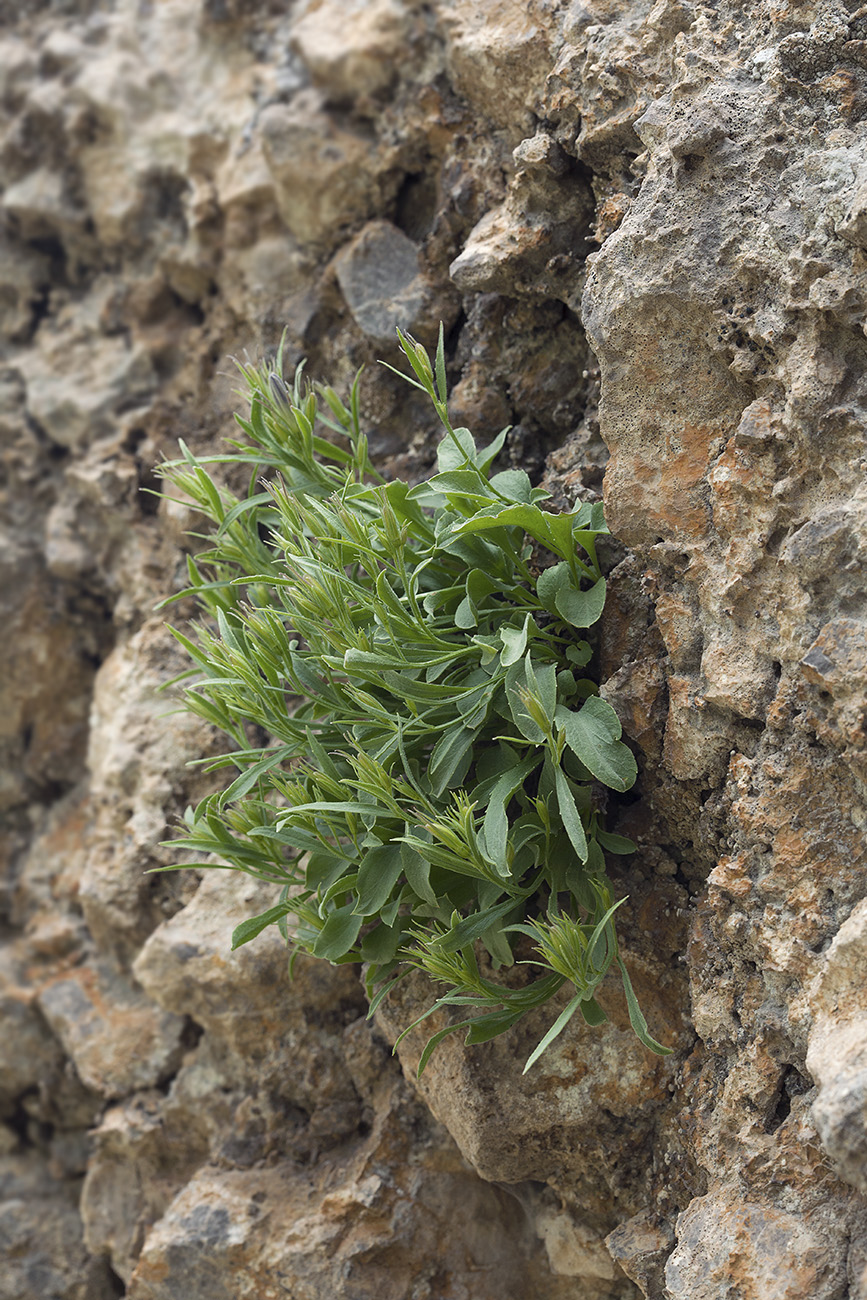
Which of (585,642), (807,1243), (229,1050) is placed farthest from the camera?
(229,1050)

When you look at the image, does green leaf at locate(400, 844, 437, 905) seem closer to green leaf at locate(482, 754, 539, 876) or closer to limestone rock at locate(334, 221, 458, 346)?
green leaf at locate(482, 754, 539, 876)

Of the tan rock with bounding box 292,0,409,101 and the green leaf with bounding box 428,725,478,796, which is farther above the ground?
the tan rock with bounding box 292,0,409,101

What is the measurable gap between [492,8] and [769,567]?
138 cm

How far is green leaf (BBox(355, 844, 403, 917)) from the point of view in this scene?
5.32 ft

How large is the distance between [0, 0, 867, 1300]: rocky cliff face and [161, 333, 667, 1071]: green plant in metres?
0.14

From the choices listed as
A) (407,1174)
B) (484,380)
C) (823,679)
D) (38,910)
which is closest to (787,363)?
(823,679)

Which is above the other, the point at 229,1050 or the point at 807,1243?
the point at 807,1243

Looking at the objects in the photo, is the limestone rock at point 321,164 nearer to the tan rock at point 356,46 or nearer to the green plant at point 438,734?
the tan rock at point 356,46

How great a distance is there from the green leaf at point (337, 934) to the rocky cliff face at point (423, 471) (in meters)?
0.23

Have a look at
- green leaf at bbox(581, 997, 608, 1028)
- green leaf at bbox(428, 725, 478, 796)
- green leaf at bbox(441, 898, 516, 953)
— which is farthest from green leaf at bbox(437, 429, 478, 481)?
green leaf at bbox(581, 997, 608, 1028)

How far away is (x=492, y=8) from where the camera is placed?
7.01 feet

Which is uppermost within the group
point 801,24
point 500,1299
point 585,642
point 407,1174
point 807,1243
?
point 801,24

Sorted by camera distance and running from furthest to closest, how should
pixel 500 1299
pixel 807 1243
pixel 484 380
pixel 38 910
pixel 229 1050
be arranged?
pixel 38 910 < pixel 229 1050 < pixel 484 380 < pixel 500 1299 < pixel 807 1243

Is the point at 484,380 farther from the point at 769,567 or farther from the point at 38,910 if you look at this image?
the point at 38,910
